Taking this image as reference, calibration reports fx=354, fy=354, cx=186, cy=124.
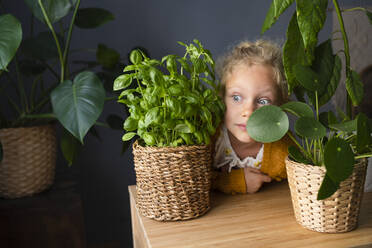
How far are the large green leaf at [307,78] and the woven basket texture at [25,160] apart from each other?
0.94m

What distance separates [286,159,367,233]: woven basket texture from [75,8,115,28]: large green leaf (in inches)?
36.1

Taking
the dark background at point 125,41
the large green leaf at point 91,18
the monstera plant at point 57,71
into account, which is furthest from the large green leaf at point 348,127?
the dark background at point 125,41

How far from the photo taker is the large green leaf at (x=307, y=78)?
2.30 feet

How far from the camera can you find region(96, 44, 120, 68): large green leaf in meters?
1.41

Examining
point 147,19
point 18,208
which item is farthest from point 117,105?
point 18,208

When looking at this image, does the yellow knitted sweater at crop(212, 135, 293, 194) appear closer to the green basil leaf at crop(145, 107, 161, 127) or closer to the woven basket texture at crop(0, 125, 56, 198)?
the green basil leaf at crop(145, 107, 161, 127)

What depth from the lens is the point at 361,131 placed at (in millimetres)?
668

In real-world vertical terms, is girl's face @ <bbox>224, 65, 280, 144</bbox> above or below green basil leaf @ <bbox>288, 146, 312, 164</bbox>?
above

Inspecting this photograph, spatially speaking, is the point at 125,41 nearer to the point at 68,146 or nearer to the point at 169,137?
the point at 68,146

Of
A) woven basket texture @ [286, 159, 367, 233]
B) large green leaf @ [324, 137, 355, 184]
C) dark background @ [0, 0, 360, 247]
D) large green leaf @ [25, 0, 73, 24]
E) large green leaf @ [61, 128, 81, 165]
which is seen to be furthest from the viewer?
dark background @ [0, 0, 360, 247]

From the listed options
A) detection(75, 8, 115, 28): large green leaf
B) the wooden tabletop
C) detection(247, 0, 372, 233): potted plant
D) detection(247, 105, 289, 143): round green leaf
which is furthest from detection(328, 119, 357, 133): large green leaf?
detection(75, 8, 115, 28): large green leaf

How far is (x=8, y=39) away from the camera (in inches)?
38.9

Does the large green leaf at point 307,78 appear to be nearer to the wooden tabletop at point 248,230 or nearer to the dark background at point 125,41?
the wooden tabletop at point 248,230

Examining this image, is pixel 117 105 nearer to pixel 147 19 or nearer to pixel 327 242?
pixel 147 19
